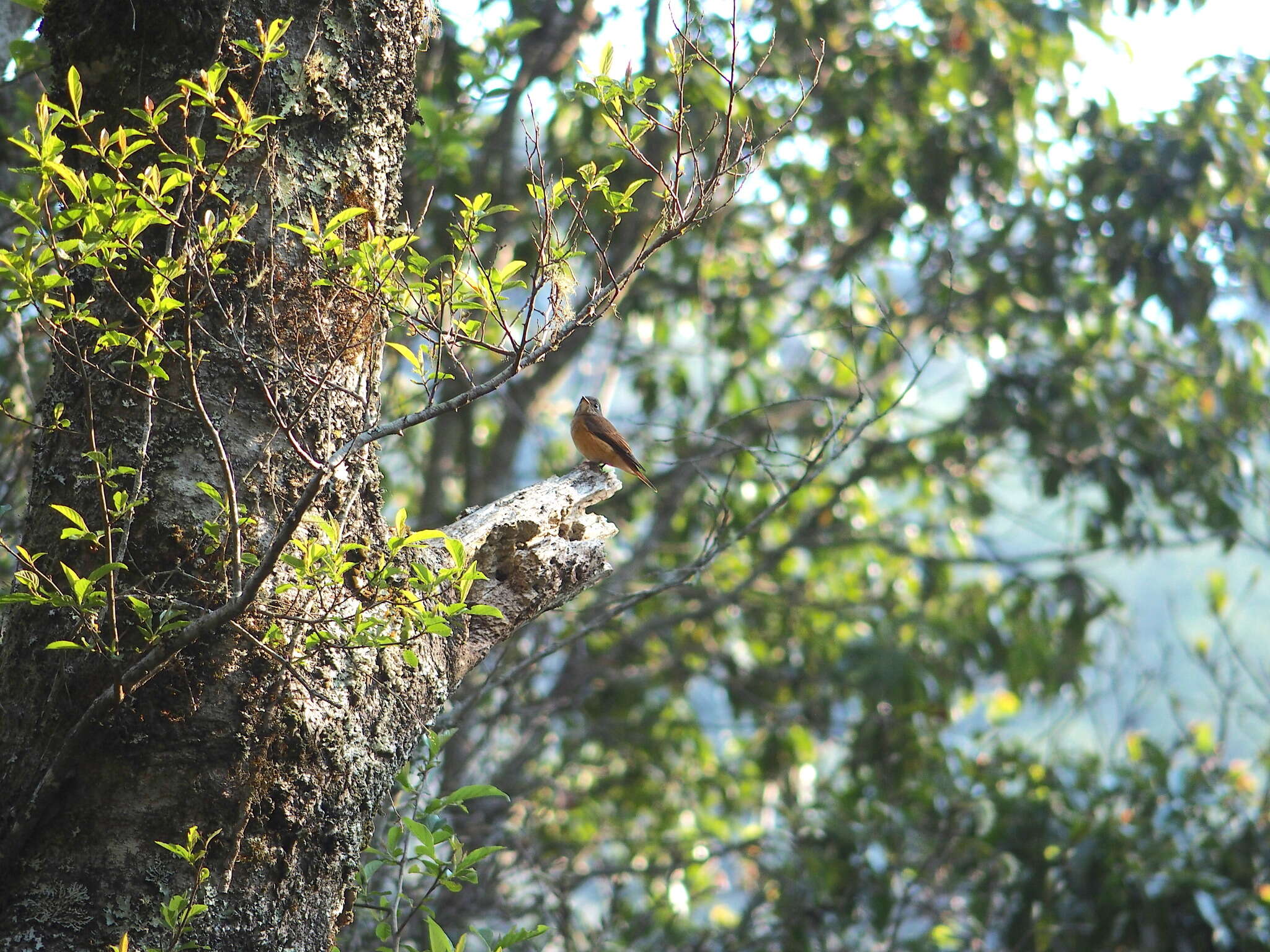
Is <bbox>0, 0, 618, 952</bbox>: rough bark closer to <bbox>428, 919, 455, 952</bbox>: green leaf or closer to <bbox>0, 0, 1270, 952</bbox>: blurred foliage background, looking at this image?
<bbox>428, 919, 455, 952</bbox>: green leaf

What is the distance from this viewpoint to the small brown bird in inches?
169

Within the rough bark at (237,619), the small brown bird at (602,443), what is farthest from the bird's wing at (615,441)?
the rough bark at (237,619)

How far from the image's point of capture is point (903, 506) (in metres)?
8.40

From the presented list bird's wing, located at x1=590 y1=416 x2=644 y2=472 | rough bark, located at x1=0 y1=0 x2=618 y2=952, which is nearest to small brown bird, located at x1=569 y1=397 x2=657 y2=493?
bird's wing, located at x1=590 y1=416 x2=644 y2=472

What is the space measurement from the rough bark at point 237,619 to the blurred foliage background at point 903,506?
2.71 metres

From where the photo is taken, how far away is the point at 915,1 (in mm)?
6598

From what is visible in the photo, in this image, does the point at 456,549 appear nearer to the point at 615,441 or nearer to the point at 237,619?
the point at 237,619

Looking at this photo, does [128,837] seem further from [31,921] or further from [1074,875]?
[1074,875]

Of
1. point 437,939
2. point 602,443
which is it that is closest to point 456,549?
point 437,939

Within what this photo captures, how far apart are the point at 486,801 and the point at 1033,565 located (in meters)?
4.11

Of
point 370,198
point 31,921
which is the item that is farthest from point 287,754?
point 370,198

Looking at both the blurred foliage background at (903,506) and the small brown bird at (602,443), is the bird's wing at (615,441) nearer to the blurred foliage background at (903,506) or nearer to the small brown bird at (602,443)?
the small brown bird at (602,443)

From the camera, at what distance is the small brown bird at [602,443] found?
4305 millimetres

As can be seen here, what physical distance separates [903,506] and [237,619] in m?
7.14
